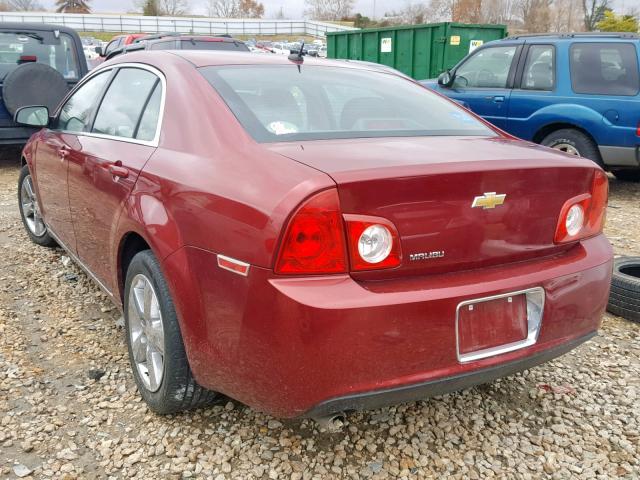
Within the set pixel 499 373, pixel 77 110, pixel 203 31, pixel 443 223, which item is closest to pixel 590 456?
pixel 499 373

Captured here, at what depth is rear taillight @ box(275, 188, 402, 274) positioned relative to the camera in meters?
1.91

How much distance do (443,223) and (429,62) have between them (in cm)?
1099

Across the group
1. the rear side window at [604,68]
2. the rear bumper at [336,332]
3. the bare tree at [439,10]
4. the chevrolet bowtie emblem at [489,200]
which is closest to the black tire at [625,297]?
the rear bumper at [336,332]

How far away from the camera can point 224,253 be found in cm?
207

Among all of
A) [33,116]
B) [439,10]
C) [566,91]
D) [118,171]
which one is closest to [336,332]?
[118,171]

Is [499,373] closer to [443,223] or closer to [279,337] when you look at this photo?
[443,223]

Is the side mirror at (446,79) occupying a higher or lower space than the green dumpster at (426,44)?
lower

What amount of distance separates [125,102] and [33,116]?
1.32m

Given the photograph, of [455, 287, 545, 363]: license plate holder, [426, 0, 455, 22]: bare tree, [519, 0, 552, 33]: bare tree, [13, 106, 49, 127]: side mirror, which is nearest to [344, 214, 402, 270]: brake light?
[455, 287, 545, 363]: license plate holder

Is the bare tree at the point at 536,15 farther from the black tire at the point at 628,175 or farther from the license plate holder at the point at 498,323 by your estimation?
the license plate holder at the point at 498,323

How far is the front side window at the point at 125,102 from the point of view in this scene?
2.97 m

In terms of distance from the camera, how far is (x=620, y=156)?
21.7 ft

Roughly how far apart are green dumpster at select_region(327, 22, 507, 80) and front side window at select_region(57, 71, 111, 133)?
30.7ft

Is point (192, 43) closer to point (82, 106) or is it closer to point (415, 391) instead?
point (82, 106)
